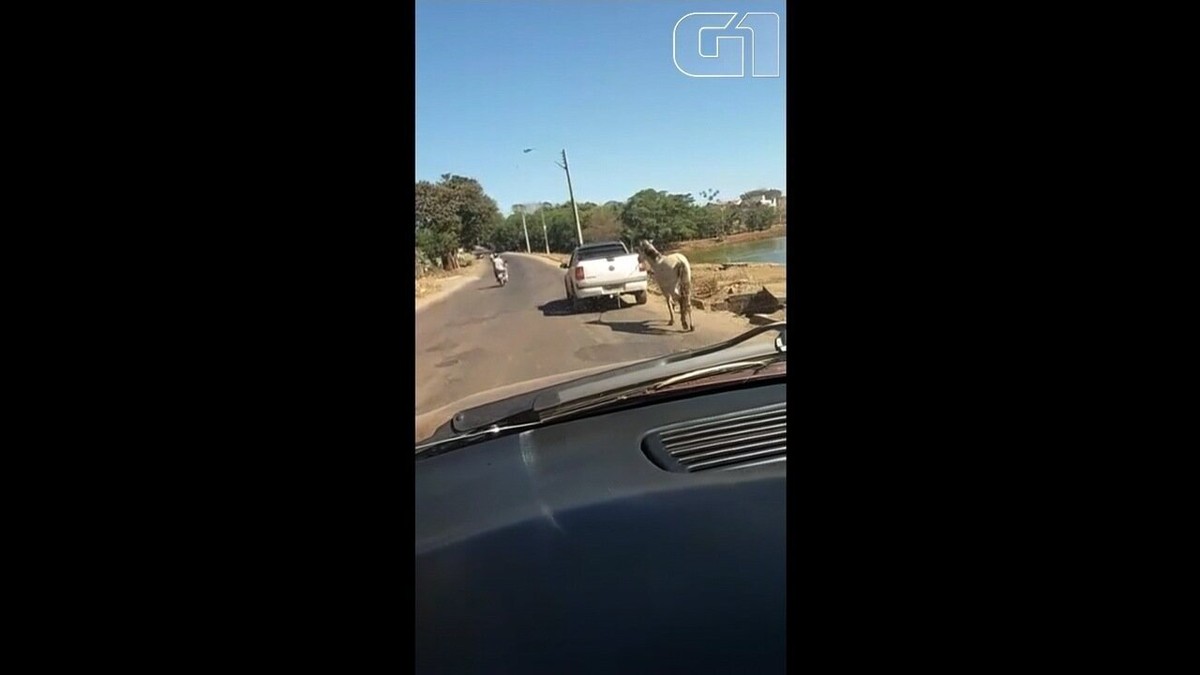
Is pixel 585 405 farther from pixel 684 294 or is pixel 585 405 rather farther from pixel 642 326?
pixel 684 294

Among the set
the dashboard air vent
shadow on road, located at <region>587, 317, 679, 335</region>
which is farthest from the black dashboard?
shadow on road, located at <region>587, 317, 679, 335</region>

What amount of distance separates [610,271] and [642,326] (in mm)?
1287

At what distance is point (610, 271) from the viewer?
32.4ft

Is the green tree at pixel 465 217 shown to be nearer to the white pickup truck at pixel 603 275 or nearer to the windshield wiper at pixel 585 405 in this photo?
the white pickup truck at pixel 603 275

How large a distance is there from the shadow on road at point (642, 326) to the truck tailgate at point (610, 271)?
0.74 m

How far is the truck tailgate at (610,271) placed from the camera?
388 inches

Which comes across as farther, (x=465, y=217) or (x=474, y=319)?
(x=474, y=319)

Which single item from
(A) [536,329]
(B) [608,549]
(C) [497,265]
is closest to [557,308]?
(A) [536,329]

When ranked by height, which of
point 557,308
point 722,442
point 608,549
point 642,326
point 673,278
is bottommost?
point 608,549

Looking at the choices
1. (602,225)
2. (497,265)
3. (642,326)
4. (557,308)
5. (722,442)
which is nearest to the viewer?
(722,442)
